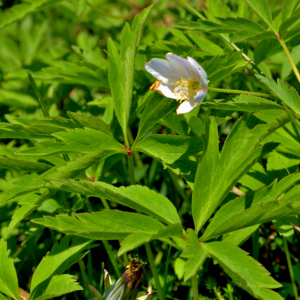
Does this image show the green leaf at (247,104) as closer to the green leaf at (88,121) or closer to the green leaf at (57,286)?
the green leaf at (88,121)

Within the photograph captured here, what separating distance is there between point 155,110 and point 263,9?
783 mm

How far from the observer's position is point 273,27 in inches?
68.2

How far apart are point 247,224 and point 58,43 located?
316 centimetres

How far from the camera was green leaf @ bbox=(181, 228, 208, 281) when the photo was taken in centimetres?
108

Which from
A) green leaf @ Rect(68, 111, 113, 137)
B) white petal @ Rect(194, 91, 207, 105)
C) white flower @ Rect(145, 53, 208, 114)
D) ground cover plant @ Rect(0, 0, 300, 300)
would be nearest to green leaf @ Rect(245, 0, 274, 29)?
ground cover plant @ Rect(0, 0, 300, 300)

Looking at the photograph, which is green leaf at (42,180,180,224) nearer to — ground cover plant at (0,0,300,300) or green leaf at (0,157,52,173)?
ground cover plant at (0,0,300,300)

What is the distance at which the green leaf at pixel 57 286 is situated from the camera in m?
1.39

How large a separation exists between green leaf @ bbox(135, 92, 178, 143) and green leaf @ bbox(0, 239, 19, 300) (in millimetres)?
858

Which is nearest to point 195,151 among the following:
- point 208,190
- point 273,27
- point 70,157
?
point 208,190

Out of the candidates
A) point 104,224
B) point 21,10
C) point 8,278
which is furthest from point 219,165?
point 21,10

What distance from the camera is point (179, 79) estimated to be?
68.9 inches

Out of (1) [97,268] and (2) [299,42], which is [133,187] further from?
(2) [299,42]

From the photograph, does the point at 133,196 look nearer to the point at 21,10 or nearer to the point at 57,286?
the point at 57,286

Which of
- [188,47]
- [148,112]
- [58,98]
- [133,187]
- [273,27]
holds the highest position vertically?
[273,27]
